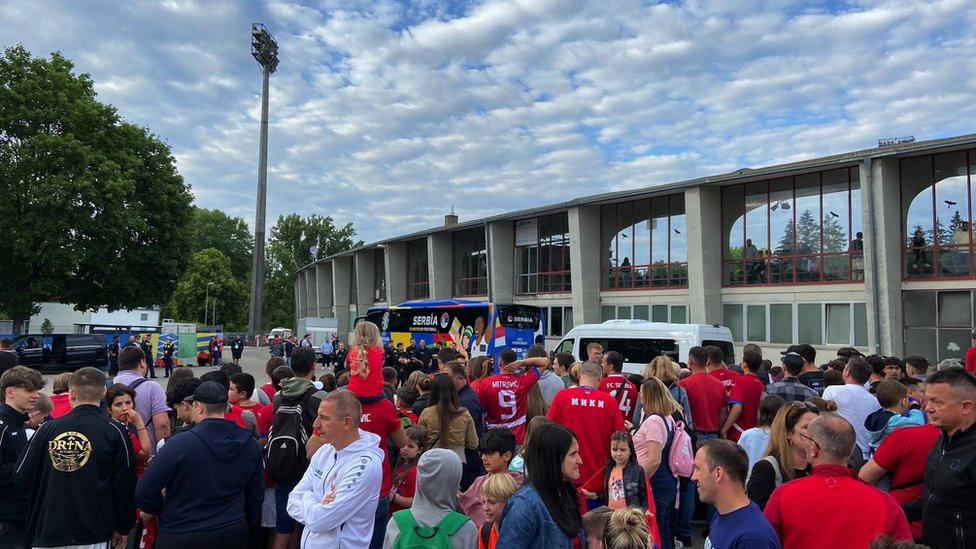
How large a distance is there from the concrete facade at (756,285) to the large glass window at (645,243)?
1.02ft

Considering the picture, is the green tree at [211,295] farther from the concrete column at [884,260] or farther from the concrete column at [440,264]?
the concrete column at [884,260]

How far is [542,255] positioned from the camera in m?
32.1

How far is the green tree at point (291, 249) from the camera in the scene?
83438 mm

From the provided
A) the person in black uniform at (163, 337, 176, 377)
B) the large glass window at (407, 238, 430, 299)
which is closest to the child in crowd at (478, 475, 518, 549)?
the person in black uniform at (163, 337, 176, 377)

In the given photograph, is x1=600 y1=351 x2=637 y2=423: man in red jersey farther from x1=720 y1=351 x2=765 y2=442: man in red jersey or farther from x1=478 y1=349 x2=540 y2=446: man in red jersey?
x1=720 y1=351 x2=765 y2=442: man in red jersey

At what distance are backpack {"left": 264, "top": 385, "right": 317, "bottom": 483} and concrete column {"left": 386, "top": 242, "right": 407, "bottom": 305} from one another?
125 ft

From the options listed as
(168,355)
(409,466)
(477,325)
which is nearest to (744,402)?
(409,466)

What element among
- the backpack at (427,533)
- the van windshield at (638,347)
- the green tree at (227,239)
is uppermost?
the green tree at (227,239)

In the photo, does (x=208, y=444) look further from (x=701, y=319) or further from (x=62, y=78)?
(x=62, y=78)

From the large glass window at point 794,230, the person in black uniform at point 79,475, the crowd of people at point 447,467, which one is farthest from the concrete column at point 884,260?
the person in black uniform at point 79,475

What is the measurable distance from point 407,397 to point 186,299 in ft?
278

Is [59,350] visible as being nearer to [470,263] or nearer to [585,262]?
[470,263]

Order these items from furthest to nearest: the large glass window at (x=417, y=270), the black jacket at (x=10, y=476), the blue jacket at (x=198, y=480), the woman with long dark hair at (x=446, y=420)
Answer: the large glass window at (x=417, y=270) < the woman with long dark hair at (x=446, y=420) < the black jacket at (x=10, y=476) < the blue jacket at (x=198, y=480)

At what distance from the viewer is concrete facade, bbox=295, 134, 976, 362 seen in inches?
744
